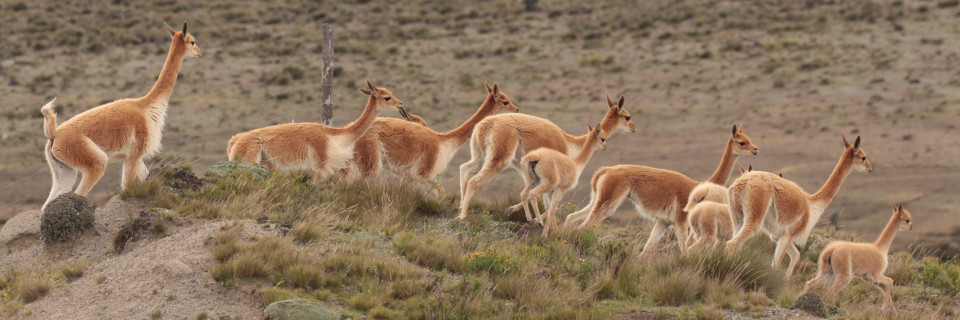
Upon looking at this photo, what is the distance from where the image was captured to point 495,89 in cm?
1368

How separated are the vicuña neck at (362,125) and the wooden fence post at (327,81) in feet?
9.53

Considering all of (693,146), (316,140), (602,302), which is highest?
(316,140)

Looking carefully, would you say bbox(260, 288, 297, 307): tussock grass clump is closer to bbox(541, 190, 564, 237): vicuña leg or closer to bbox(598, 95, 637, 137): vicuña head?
bbox(541, 190, 564, 237): vicuña leg

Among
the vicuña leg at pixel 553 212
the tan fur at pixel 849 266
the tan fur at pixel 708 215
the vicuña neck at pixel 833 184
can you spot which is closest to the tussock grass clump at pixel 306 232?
the vicuña leg at pixel 553 212

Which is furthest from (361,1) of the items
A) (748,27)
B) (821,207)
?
(821,207)

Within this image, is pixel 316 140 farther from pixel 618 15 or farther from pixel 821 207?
pixel 618 15

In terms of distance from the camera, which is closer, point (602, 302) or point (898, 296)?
point (602, 302)

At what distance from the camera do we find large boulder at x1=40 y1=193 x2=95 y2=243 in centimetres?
1012

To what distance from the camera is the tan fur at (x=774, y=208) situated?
10727 mm

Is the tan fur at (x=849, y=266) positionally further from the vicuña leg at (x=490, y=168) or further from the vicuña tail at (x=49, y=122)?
the vicuña tail at (x=49, y=122)

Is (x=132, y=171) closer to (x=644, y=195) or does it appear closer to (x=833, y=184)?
(x=644, y=195)

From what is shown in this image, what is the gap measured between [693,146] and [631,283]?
20676mm

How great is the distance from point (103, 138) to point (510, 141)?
14.9 feet

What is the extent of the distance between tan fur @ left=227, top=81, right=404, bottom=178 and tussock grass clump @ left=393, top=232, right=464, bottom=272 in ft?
6.94
